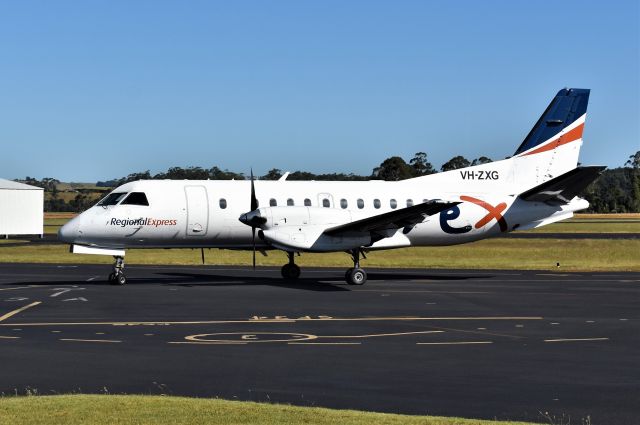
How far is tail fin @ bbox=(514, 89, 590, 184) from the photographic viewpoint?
131 ft

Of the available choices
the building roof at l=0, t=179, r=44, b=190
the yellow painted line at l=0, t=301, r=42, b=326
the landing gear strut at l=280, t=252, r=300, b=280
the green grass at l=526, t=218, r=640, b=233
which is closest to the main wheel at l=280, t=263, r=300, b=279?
the landing gear strut at l=280, t=252, r=300, b=280

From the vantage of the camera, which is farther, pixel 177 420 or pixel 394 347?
pixel 394 347

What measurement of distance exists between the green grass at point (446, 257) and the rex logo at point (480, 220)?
10569 millimetres

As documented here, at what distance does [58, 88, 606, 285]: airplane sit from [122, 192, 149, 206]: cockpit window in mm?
38

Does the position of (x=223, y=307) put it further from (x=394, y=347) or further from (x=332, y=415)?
(x=332, y=415)

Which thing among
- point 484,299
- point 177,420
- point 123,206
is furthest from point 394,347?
point 123,206

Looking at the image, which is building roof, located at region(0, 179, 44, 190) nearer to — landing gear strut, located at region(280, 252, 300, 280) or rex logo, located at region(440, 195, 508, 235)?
landing gear strut, located at region(280, 252, 300, 280)

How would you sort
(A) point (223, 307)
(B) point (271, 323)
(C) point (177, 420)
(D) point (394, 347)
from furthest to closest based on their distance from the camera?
1. (A) point (223, 307)
2. (B) point (271, 323)
3. (D) point (394, 347)
4. (C) point (177, 420)

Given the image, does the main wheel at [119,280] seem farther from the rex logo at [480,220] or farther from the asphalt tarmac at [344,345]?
the rex logo at [480,220]

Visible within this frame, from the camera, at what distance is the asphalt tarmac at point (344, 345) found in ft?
45.5

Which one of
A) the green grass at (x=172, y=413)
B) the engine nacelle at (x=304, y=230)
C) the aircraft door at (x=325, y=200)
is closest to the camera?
the green grass at (x=172, y=413)

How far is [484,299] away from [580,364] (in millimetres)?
12746

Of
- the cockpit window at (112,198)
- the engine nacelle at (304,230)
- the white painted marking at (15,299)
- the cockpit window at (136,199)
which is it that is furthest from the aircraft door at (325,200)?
the white painted marking at (15,299)

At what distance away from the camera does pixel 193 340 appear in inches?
771
